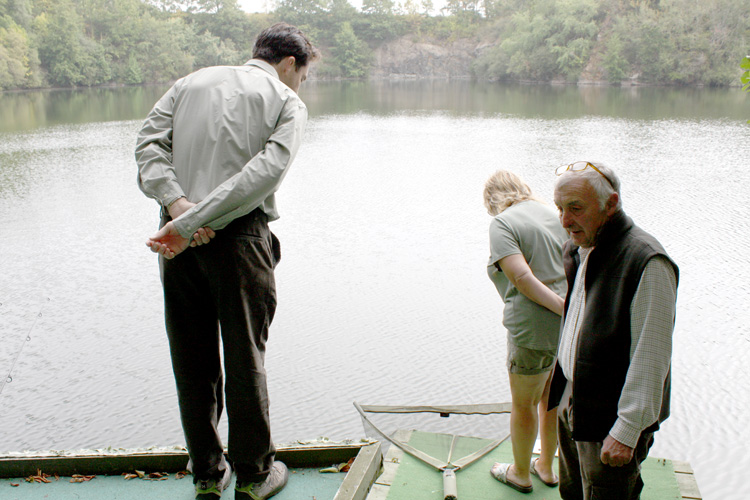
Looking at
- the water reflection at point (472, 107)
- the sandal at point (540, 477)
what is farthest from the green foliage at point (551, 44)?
the sandal at point (540, 477)

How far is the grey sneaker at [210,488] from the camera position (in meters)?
1.71

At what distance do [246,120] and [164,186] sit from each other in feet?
0.88

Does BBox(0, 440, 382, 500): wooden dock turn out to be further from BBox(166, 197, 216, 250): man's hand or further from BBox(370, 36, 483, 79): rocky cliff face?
BBox(370, 36, 483, 79): rocky cliff face

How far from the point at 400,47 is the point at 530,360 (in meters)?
63.4

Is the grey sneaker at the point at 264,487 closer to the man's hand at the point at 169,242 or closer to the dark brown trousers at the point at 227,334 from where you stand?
the dark brown trousers at the point at 227,334

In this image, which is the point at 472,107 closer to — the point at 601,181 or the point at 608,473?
the point at 601,181

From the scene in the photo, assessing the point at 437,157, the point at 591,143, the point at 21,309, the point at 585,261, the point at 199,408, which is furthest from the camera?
the point at 591,143

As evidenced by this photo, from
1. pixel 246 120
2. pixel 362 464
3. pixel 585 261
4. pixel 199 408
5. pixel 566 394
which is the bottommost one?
pixel 362 464

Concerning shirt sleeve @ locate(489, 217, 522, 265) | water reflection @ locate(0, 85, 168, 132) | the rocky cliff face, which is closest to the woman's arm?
shirt sleeve @ locate(489, 217, 522, 265)

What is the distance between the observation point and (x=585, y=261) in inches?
56.6

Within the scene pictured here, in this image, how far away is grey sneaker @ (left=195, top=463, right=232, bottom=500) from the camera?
171 centimetres

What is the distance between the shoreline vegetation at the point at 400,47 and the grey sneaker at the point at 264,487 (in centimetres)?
3256

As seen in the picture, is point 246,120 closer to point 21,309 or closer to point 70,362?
point 70,362

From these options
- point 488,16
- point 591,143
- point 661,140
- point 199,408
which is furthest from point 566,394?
point 488,16
